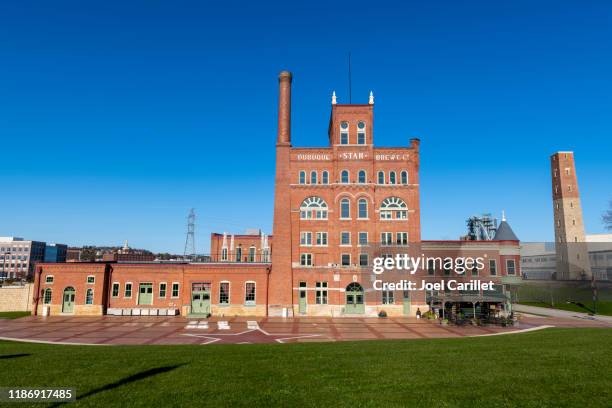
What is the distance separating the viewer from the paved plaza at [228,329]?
29547mm

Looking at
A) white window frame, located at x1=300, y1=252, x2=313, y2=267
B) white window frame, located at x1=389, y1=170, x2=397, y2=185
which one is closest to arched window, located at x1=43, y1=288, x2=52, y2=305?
white window frame, located at x1=300, y1=252, x2=313, y2=267

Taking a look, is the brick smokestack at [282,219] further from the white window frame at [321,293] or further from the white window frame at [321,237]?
the white window frame at [321,237]

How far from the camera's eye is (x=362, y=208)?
48.2m

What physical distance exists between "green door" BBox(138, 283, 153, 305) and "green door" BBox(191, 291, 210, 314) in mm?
4732

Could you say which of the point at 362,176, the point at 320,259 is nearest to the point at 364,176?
the point at 362,176

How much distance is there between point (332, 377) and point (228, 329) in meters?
23.6

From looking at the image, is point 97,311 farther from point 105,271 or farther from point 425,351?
point 425,351

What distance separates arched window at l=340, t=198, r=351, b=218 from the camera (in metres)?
48.1

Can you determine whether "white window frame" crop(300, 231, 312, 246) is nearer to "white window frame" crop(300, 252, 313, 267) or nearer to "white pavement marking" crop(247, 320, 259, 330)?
"white window frame" crop(300, 252, 313, 267)

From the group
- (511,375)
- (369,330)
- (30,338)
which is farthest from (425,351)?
(30,338)

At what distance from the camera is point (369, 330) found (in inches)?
1382

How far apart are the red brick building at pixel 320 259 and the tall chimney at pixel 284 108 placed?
5.1 inches

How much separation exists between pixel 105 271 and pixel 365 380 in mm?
40835

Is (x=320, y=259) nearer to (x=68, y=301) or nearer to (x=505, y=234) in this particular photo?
(x=505, y=234)
